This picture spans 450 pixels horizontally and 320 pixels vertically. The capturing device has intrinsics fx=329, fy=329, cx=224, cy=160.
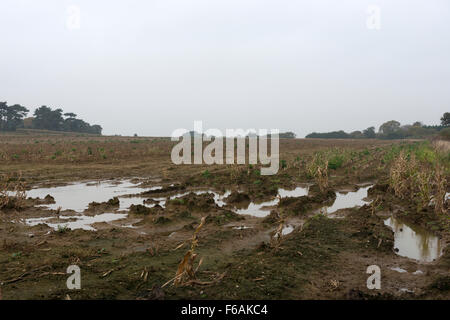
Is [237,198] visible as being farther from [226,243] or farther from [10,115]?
[10,115]

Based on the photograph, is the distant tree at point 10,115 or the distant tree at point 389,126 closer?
the distant tree at point 10,115

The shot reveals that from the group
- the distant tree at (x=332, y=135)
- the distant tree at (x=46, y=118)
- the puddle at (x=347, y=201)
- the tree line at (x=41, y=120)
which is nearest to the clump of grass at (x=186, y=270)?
the puddle at (x=347, y=201)

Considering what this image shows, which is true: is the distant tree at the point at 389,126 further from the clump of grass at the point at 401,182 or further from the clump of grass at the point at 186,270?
the clump of grass at the point at 186,270

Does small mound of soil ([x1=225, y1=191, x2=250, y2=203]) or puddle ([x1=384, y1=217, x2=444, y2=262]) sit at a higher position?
small mound of soil ([x1=225, y1=191, x2=250, y2=203])

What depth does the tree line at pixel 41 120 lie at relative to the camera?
189 ft

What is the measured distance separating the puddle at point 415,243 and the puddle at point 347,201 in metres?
1.53

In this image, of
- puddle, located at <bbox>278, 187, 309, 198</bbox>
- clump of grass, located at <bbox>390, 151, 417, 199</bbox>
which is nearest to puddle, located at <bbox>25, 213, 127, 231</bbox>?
puddle, located at <bbox>278, 187, 309, 198</bbox>

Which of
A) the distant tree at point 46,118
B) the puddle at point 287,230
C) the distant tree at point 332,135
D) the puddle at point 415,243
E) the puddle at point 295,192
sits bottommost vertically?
the puddle at point 415,243

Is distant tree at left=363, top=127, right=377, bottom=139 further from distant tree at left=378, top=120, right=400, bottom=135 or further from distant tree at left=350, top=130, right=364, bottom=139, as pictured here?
distant tree at left=378, top=120, right=400, bottom=135

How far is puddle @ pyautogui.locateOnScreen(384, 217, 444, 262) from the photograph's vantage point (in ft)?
18.3

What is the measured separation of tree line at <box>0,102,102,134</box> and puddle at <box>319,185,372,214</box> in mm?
60153

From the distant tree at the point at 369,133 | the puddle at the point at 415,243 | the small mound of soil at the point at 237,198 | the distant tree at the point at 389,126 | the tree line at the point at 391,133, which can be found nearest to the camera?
the puddle at the point at 415,243

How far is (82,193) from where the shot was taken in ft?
34.1

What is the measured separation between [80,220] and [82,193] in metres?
3.27
